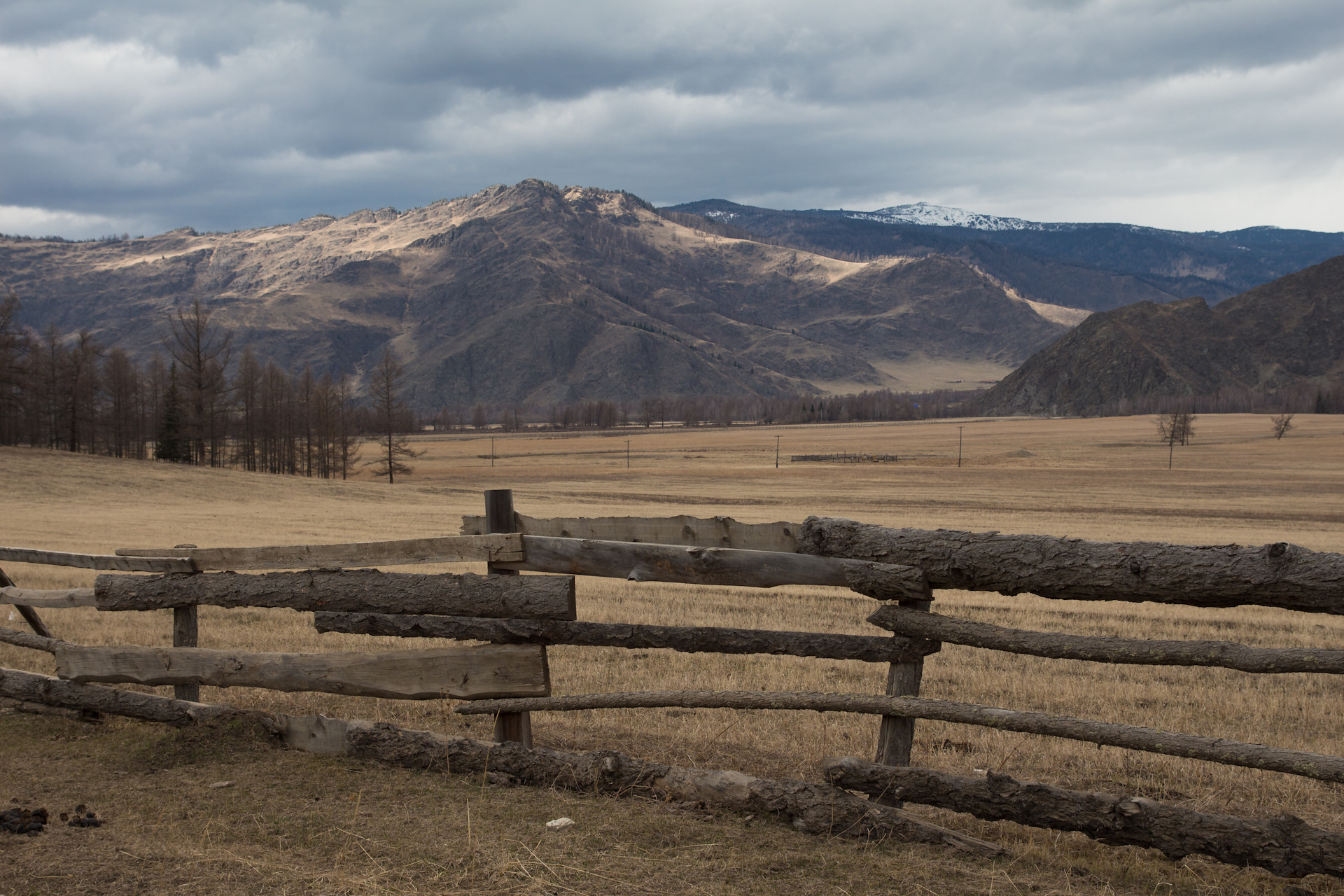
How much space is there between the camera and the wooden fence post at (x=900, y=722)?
5.91m

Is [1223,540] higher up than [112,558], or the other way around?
[112,558]

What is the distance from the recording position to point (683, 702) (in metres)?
6.38

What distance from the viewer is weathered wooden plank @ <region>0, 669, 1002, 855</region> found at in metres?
5.39

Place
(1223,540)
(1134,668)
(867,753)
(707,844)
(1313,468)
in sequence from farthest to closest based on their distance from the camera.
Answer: (1313,468) < (1223,540) < (1134,668) < (867,753) < (707,844)

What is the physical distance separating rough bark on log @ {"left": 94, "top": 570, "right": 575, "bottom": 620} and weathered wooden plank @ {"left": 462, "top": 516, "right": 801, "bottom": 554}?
387 mm

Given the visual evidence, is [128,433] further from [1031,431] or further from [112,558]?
[1031,431]

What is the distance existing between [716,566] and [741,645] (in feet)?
1.89

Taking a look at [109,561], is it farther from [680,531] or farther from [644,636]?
[680,531]

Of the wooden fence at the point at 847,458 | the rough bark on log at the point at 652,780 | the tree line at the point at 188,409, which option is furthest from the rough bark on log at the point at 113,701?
the wooden fence at the point at 847,458

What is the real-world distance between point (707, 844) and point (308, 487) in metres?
55.4

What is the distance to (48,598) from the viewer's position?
26.7 feet

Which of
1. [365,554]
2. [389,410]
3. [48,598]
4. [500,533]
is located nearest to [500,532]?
[500,533]

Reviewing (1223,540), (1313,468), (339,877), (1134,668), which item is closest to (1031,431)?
(1313,468)

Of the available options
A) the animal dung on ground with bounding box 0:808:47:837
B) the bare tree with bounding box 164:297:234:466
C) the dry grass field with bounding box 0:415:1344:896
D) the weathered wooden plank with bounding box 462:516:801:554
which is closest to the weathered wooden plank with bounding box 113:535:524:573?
the weathered wooden plank with bounding box 462:516:801:554
